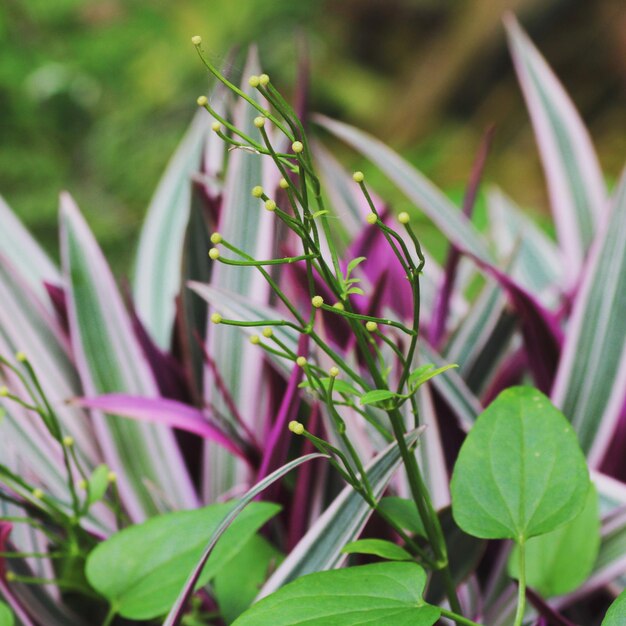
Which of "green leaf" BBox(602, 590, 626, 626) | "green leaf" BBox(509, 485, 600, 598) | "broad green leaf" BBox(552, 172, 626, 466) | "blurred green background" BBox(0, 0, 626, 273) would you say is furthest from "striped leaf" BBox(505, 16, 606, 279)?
"blurred green background" BBox(0, 0, 626, 273)

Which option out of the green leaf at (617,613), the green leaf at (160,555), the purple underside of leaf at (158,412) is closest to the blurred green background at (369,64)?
the purple underside of leaf at (158,412)

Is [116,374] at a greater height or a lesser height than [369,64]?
lesser

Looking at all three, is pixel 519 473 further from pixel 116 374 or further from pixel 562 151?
pixel 562 151

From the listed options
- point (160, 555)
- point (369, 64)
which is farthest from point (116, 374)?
point (369, 64)

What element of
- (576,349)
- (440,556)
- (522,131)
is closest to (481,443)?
(440,556)

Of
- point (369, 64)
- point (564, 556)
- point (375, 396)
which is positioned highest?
point (369, 64)

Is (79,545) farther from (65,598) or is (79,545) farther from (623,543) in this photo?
(623,543)

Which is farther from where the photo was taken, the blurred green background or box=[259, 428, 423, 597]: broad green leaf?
the blurred green background

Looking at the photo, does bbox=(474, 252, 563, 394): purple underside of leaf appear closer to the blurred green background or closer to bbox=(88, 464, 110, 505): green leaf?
bbox=(88, 464, 110, 505): green leaf
